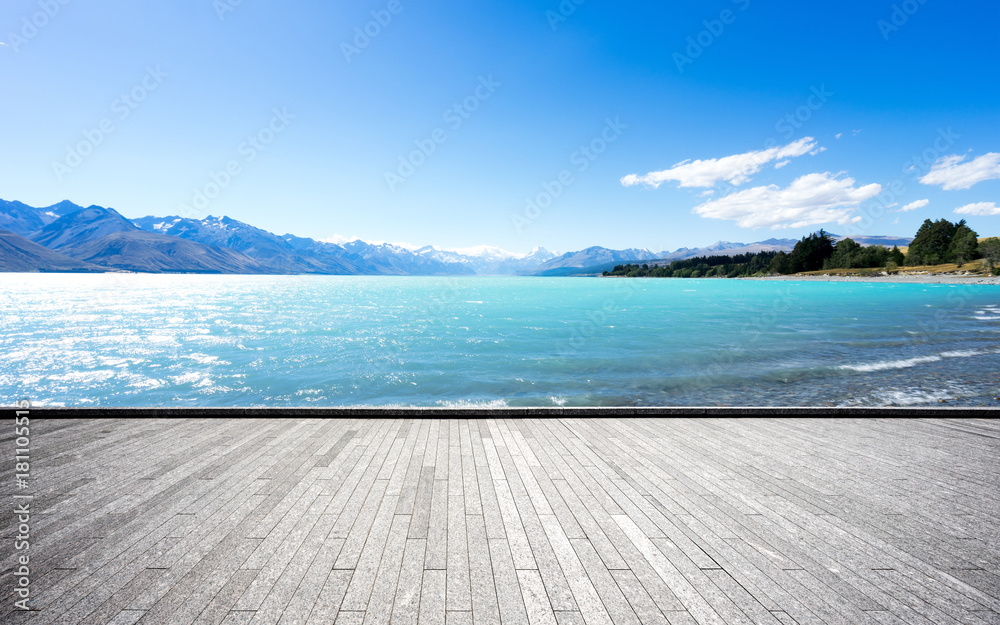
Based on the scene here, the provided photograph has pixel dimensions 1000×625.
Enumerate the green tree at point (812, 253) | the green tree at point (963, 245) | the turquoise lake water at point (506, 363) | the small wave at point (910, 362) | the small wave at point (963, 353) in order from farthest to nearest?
1. the green tree at point (812, 253)
2. the green tree at point (963, 245)
3. the small wave at point (963, 353)
4. the small wave at point (910, 362)
5. the turquoise lake water at point (506, 363)

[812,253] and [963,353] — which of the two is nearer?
[963,353]

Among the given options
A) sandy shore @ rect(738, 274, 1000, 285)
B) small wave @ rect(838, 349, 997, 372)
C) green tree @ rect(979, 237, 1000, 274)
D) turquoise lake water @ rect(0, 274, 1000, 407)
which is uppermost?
green tree @ rect(979, 237, 1000, 274)

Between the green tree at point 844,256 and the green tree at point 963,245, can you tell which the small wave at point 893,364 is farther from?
the green tree at point 844,256

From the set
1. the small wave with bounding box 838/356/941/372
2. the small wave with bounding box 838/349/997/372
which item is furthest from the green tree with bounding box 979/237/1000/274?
the small wave with bounding box 838/356/941/372

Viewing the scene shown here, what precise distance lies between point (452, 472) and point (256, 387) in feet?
57.3

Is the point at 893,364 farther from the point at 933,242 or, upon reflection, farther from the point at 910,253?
the point at 910,253

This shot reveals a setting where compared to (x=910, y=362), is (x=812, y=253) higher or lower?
higher

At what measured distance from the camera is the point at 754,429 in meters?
8.73

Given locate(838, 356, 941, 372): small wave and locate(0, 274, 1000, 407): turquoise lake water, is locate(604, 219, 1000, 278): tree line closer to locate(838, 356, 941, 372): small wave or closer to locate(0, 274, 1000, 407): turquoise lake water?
locate(0, 274, 1000, 407): turquoise lake water

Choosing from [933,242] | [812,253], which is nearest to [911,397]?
[933,242]

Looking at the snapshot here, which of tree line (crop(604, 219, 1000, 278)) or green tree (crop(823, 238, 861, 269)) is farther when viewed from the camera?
green tree (crop(823, 238, 861, 269))

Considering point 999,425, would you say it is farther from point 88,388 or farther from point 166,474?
point 88,388

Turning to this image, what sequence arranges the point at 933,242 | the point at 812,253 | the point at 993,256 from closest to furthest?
the point at 993,256, the point at 933,242, the point at 812,253

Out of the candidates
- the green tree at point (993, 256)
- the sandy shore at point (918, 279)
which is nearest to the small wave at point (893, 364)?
the sandy shore at point (918, 279)
